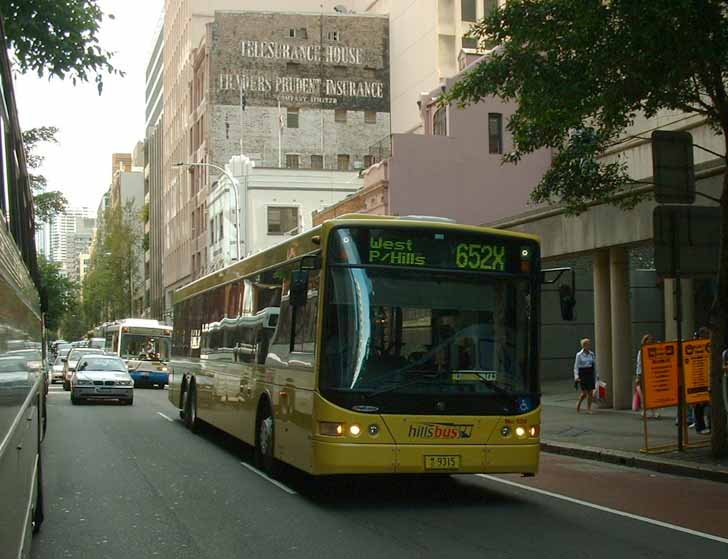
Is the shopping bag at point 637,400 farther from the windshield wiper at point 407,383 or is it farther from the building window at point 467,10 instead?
the building window at point 467,10

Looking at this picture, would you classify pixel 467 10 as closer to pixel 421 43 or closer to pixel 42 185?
pixel 421 43

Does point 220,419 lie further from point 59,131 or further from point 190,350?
point 59,131

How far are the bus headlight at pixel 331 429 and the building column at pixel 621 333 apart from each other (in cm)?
1623

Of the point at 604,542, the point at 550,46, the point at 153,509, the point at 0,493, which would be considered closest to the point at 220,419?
the point at 153,509

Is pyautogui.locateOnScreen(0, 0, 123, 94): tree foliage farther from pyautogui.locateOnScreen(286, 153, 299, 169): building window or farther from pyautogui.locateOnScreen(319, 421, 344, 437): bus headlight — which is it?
pyautogui.locateOnScreen(286, 153, 299, 169): building window

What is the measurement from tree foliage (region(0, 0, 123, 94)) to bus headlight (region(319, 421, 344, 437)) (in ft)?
30.9

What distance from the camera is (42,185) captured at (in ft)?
135

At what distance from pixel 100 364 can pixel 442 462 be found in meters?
23.9

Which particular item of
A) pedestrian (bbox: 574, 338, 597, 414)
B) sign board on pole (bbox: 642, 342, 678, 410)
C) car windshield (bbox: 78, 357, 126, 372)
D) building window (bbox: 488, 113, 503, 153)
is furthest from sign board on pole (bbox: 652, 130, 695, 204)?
building window (bbox: 488, 113, 503, 153)

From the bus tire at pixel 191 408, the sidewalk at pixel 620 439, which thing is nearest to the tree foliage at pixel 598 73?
the sidewalk at pixel 620 439

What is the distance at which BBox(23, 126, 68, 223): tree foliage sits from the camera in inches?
1491

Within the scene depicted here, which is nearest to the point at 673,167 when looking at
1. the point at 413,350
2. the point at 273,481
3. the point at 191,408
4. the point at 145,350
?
the point at 413,350

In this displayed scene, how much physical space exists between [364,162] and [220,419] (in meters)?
53.8

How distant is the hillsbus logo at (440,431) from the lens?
11328mm
